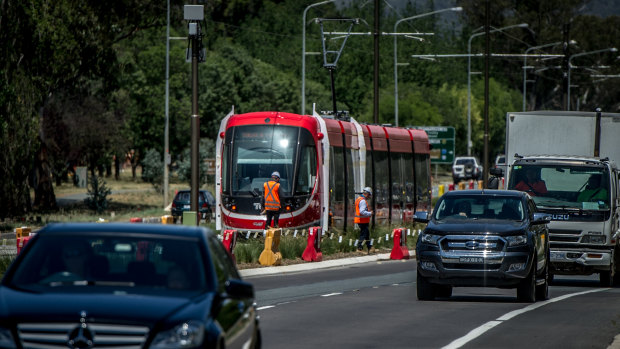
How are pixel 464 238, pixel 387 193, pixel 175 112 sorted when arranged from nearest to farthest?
pixel 464 238 < pixel 387 193 < pixel 175 112

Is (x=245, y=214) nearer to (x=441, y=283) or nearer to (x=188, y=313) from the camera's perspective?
(x=441, y=283)

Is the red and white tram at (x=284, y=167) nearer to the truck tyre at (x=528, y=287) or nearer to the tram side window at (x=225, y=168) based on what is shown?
the tram side window at (x=225, y=168)

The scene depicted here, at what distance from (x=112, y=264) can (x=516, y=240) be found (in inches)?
435

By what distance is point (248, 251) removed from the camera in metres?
28.5

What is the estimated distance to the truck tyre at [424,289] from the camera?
19656 millimetres

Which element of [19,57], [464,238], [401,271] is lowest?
[401,271]

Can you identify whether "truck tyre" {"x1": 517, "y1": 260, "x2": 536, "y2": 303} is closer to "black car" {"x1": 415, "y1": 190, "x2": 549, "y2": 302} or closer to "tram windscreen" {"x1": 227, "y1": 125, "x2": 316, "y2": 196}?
"black car" {"x1": 415, "y1": 190, "x2": 549, "y2": 302}

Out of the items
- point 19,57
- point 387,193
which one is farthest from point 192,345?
point 19,57

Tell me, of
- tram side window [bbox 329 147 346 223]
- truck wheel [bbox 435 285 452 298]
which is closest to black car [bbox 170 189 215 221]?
tram side window [bbox 329 147 346 223]

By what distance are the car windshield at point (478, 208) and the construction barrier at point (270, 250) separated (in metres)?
8.18

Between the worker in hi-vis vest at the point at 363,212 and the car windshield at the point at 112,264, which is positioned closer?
the car windshield at the point at 112,264

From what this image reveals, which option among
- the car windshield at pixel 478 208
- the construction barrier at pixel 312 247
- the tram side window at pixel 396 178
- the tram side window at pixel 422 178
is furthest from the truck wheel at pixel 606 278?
the tram side window at pixel 422 178

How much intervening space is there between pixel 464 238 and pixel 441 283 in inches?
30.4

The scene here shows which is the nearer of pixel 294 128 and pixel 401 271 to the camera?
pixel 401 271
